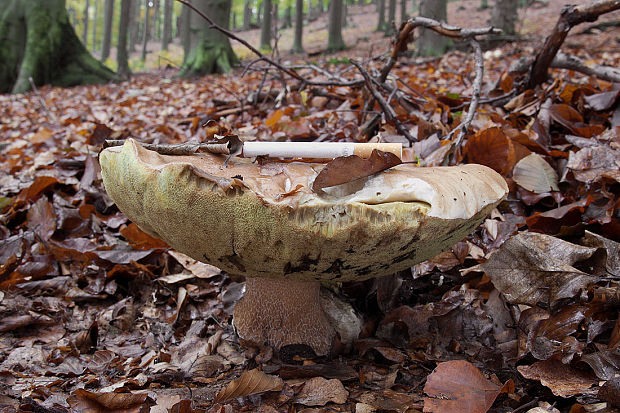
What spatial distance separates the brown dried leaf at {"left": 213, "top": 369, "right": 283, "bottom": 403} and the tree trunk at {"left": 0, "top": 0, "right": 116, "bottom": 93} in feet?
38.5

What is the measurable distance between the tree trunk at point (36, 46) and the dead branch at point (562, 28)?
11318 mm

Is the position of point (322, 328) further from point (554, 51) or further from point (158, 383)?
point (554, 51)

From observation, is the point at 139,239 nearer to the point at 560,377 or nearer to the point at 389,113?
the point at 389,113

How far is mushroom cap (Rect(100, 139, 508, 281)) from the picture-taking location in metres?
1.06

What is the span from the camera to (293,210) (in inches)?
41.5

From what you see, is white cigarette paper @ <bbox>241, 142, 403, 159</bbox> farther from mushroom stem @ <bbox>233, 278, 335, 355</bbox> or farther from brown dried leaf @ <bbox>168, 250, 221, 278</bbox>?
brown dried leaf @ <bbox>168, 250, 221, 278</bbox>

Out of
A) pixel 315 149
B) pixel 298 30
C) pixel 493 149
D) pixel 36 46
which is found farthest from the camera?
pixel 298 30

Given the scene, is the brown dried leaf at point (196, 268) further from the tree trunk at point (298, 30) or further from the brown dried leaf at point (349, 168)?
the tree trunk at point (298, 30)

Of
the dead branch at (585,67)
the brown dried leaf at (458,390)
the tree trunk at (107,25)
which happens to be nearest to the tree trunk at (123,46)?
the tree trunk at (107,25)

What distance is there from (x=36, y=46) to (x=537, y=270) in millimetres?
12740

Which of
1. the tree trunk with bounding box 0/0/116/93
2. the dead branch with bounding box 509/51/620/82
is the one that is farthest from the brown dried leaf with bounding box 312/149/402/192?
the tree trunk with bounding box 0/0/116/93

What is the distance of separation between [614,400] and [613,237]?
906 millimetres

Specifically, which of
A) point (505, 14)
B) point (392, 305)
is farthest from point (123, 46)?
point (392, 305)

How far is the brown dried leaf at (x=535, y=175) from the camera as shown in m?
2.20
